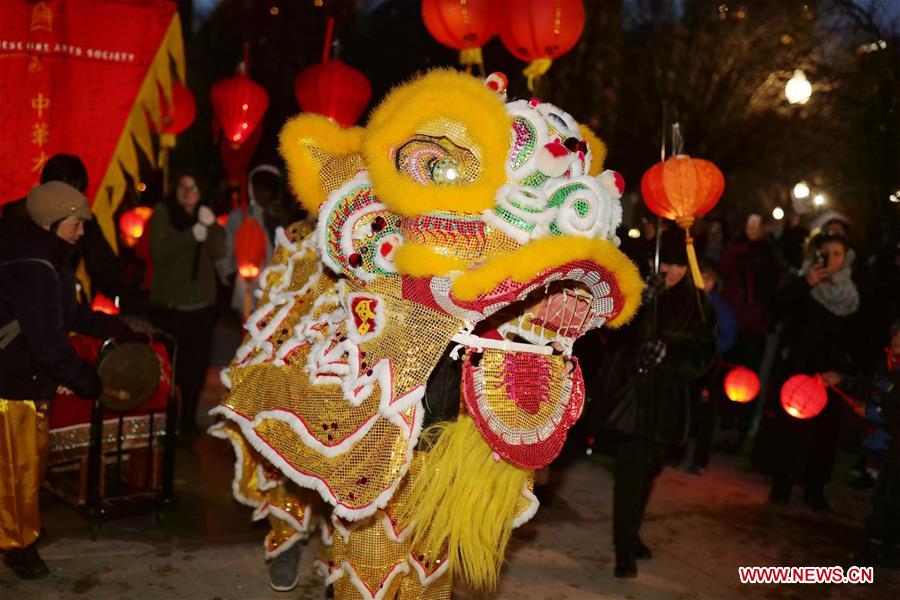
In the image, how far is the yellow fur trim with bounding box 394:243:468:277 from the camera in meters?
2.65

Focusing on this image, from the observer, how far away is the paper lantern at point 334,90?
7.57 metres

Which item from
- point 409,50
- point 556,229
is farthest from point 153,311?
point 409,50

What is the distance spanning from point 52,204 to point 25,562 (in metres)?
1.50

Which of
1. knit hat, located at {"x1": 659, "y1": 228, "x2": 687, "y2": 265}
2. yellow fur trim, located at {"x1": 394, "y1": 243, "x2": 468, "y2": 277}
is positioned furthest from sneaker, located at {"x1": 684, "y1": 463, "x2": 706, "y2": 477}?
yellow fur trim, located at {"x1": 394, "y1": 243, "x2": 468, "y2": 277}

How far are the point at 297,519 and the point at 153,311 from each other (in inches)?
123

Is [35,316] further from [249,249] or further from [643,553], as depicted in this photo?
[249,249]

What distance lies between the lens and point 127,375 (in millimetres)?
4254

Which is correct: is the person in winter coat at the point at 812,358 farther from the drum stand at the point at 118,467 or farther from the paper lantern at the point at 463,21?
the drum stand at the point at 118,467

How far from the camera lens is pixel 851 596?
4402 mm

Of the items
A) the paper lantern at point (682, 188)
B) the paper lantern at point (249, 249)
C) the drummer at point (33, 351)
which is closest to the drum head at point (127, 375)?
the drummer at point (33, 351)

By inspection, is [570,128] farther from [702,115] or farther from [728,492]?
[702,115]

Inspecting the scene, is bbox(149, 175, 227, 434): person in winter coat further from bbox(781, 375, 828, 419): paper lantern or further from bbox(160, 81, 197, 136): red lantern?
bbox(781, 375, 828, 419): paper lantern

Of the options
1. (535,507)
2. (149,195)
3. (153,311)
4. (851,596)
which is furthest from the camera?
(149,195)

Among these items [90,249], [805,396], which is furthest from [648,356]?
[90,249]
